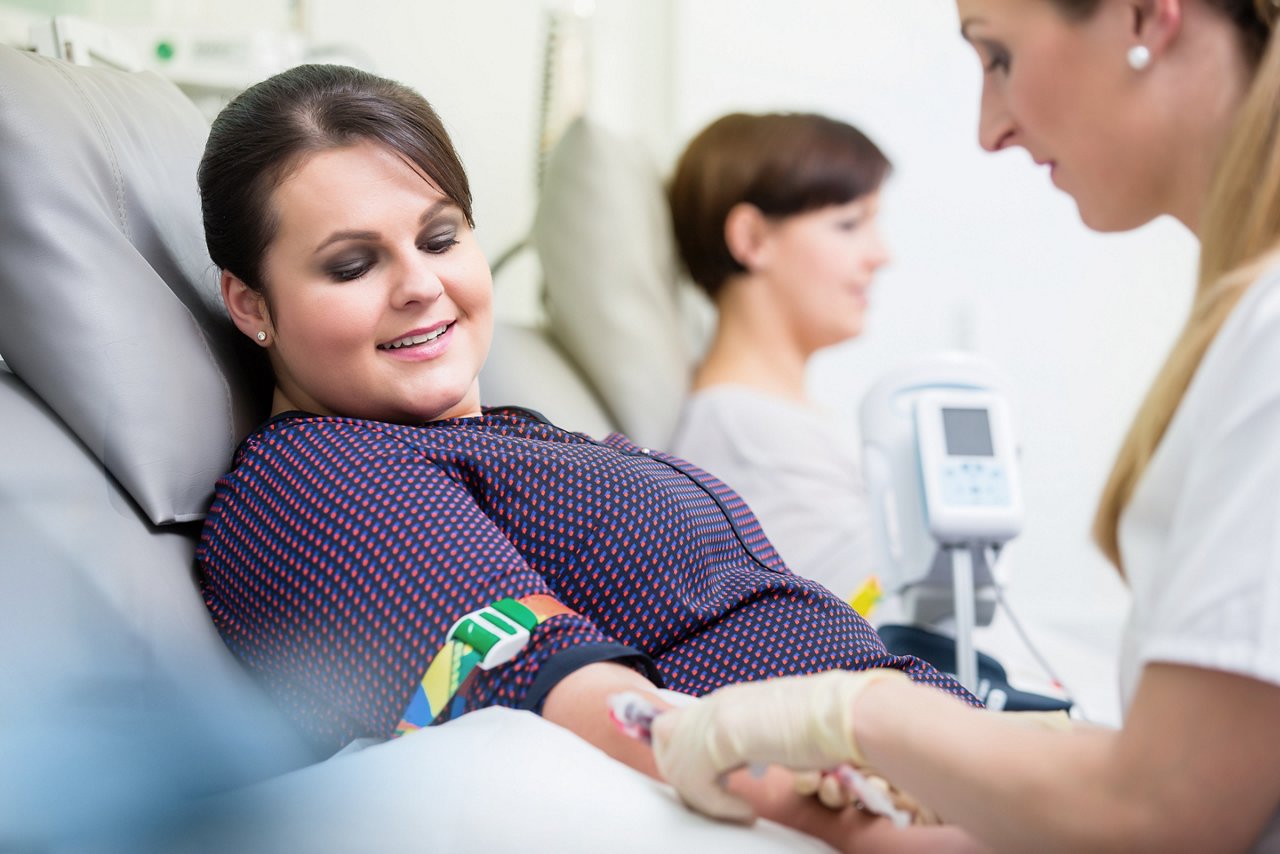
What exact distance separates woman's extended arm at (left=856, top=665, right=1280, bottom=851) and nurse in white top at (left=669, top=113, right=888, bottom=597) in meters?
1.52

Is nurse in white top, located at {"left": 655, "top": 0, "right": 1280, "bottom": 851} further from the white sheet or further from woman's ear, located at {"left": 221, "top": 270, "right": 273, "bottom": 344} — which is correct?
woman's ear, located at {"left": 221, "top": 270, "right": 273, "bottom": 344}

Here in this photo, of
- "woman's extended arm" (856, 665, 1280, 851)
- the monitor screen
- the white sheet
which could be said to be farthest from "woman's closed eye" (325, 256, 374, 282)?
the monitor screen

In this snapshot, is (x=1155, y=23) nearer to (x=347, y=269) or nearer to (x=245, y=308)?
(x=347, y=269)

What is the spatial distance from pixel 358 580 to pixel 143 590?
0.74ft

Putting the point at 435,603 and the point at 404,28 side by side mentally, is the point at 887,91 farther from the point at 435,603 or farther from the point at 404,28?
the point at 435,603

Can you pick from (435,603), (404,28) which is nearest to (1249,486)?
(435,603)

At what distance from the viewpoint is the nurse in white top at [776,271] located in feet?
7.13

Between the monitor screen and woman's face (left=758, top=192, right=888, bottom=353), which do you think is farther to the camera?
woman's face (left=758, top=192, right=888, bottom=353)

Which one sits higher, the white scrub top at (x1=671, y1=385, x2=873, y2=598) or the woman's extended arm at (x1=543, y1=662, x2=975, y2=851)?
the woman's extended arm at (x1=543, y1=662, x2=975, y2=851)

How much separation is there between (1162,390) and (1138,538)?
9 cm

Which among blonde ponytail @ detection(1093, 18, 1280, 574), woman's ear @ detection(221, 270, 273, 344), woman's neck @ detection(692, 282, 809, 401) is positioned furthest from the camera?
woman's neck @ detection(692, 282, 809, 401)

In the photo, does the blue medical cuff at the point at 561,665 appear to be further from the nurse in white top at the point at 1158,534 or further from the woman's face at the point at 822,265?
the woman's face at the point at 822,265

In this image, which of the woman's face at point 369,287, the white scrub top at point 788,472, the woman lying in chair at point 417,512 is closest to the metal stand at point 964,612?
the woman lying in chair at point 417,512

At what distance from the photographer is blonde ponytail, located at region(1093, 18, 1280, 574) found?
0.65 metres
